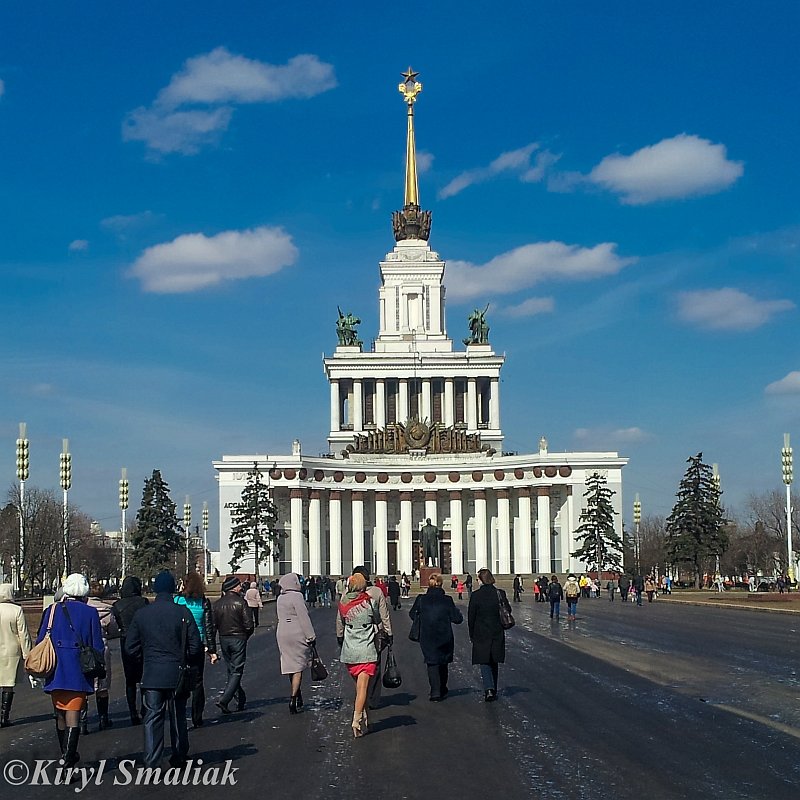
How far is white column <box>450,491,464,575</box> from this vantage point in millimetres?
104938

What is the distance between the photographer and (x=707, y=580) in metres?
83.2

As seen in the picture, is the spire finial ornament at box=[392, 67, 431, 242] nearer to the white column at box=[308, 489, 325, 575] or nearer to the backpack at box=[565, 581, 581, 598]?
the white column at box=[308, 489, 325, 575]

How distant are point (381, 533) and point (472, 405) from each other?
17971mm

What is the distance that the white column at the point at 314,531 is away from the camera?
330ft

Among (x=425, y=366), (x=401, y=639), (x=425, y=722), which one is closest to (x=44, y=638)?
(x=425, y=722)

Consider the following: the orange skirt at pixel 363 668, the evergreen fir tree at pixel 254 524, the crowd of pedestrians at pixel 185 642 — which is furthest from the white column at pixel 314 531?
the orange skirt at pixel 363 668

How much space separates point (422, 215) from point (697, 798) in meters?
116

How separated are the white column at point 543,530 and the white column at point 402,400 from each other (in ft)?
59.5

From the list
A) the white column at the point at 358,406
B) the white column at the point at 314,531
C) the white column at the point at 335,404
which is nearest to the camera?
the white column at the point at 314,531

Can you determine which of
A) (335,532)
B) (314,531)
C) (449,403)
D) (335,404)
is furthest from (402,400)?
(314,531)

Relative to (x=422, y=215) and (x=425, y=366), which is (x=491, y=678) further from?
(x=422, y=215)

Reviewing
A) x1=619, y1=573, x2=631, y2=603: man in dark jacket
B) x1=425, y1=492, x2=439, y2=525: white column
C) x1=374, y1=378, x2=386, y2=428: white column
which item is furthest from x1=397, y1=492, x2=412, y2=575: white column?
x1=619, y1=573, x2=631, y2=603: man in dark jacket

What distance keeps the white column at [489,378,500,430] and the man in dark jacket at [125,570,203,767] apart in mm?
104590

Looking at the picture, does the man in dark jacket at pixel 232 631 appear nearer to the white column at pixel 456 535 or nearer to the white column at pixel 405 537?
the white column at pixel 405 537
